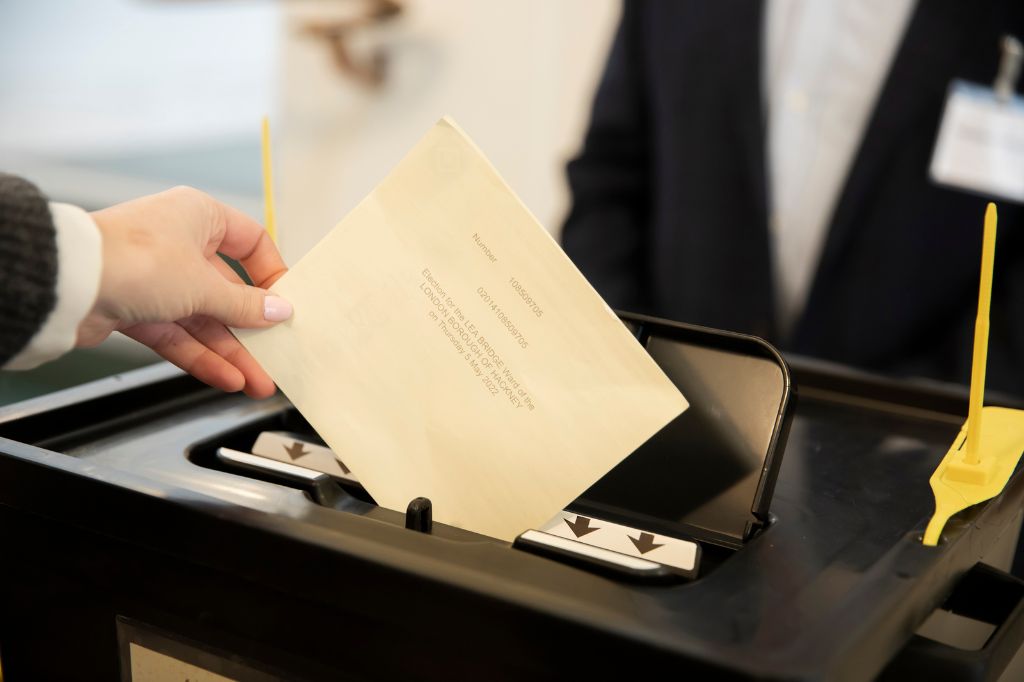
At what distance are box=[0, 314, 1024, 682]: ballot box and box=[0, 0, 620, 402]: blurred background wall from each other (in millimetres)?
836

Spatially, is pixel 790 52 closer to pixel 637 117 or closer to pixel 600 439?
pixel 637 117

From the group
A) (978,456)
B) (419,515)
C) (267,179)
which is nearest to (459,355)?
(419,515)

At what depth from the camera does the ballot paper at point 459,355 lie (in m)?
0.46

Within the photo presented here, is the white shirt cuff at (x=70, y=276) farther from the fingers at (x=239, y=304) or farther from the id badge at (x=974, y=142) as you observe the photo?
the id badge at (x=974, y=142)

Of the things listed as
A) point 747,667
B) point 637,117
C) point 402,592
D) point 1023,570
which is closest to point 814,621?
point 747,667

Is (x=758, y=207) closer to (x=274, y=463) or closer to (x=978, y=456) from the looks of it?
(x=978, y=456)

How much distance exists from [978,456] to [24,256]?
505mm

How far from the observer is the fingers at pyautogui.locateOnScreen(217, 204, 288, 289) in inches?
21.9

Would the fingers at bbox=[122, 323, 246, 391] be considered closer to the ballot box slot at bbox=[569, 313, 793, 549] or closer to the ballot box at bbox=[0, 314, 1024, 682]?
the ballot box at bbox=[0, 314, 1024, 682]

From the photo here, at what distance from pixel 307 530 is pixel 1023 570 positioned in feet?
1.52

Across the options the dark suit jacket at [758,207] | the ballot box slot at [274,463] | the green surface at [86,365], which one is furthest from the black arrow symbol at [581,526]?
the green surface at [86,365]

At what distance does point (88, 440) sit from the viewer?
0.58m

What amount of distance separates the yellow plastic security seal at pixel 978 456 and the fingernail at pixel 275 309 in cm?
35

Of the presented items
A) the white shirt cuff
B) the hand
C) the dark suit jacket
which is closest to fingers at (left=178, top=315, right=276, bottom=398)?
the hand
